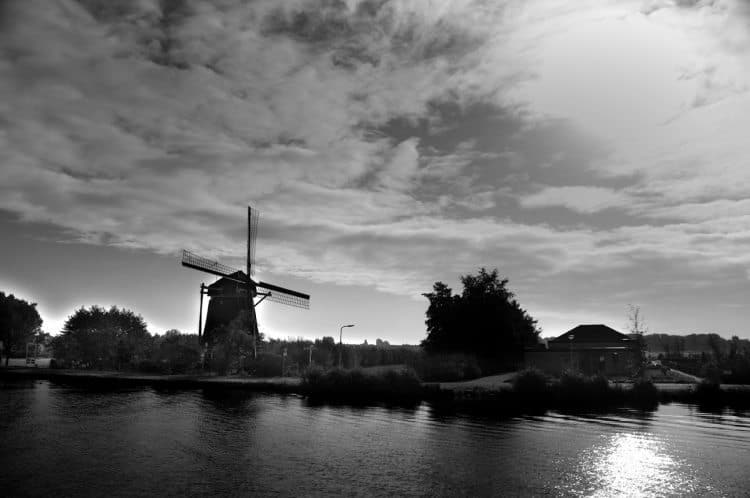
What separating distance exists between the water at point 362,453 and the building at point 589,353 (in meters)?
26.6

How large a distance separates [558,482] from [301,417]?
20.2 meters

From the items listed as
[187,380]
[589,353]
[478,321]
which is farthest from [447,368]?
[187,380]

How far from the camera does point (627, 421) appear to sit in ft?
115

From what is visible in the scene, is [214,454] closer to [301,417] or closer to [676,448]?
[301,417]

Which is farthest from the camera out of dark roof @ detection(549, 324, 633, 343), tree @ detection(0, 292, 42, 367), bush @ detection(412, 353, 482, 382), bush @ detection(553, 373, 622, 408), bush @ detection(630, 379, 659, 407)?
tree @ detection(0, 292, 42, 367)

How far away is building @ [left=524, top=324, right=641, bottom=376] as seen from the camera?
6656 centimetres

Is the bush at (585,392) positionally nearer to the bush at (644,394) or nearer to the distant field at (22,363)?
the bush at (644,394)

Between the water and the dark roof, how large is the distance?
33825 millimetres

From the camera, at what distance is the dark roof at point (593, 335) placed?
7325cm

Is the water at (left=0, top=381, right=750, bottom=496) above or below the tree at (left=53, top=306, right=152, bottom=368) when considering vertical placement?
below

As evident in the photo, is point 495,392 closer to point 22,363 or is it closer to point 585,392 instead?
point 585,392

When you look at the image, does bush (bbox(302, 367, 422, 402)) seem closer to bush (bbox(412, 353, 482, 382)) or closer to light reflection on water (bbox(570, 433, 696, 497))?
bush (bbox(412, 353, 482, 382))

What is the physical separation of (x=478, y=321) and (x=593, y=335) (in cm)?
1726

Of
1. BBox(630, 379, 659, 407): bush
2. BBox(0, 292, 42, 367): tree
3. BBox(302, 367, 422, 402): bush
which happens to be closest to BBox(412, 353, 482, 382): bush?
BBox(302, 367, 422, 402): bush
